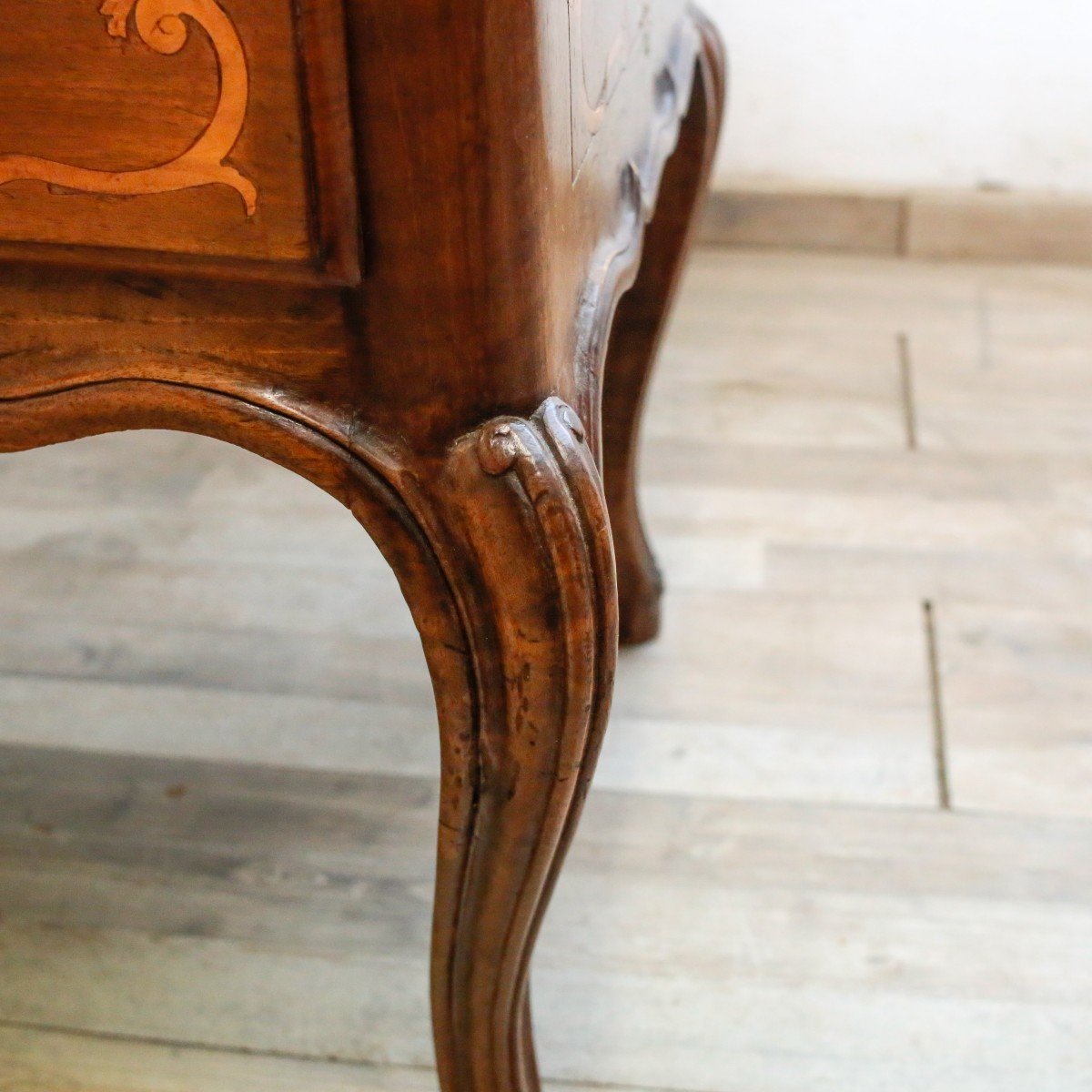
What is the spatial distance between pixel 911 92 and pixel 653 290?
3.14 feet

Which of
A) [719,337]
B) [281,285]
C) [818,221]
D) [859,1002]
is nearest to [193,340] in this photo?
[281,285]

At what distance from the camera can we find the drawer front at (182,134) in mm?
371

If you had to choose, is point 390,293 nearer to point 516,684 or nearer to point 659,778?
point 516,684

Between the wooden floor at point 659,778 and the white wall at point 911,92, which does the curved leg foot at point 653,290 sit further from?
the white wall at point 911,92

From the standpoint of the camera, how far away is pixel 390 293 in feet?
1.34

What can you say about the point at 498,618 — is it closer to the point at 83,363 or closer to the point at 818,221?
the point at 83,363

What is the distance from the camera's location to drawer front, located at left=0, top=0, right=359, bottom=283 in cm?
37

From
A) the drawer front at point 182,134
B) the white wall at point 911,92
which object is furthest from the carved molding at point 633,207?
the white wall at point 911,92

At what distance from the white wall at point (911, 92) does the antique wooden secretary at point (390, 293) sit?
1258mm

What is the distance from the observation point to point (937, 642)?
103 centimetres

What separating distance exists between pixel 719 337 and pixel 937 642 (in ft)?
1.96

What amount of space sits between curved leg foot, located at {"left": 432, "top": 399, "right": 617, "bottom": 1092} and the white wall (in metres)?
1.40

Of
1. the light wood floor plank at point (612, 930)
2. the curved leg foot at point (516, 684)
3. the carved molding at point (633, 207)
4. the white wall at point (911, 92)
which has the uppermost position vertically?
the carved molding at point (633, 207)

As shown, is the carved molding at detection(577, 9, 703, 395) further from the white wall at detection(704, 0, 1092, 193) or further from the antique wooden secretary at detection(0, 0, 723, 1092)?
the white wall at detection(704, 0, 1092, 193)
